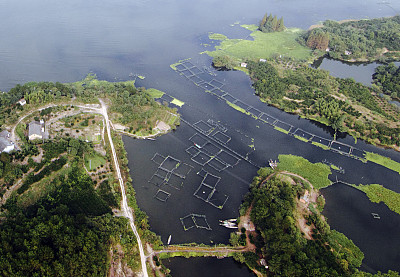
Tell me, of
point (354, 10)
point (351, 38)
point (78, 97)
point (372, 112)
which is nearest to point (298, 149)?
point (372, 112)

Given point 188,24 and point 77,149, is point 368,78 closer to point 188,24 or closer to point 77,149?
point 188,24

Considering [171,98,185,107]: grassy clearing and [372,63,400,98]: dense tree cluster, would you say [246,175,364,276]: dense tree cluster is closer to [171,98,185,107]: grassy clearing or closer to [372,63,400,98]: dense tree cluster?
[171,98,185,107]: grassy clearing

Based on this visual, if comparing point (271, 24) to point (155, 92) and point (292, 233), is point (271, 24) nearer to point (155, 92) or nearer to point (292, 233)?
point (155, 92)

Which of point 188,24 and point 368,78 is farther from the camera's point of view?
point 188,24

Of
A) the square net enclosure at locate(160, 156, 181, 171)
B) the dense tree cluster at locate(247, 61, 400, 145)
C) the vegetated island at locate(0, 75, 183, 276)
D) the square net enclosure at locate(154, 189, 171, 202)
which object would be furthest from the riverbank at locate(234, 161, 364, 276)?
the dense tree cluster at locate(247, 61, 400, 145)

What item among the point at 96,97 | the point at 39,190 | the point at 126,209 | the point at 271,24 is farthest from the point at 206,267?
the point at 271,24

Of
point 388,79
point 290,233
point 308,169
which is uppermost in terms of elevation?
point 388,79

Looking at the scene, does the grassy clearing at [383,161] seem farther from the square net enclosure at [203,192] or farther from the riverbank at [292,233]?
the square net enclosure at [203,192]
